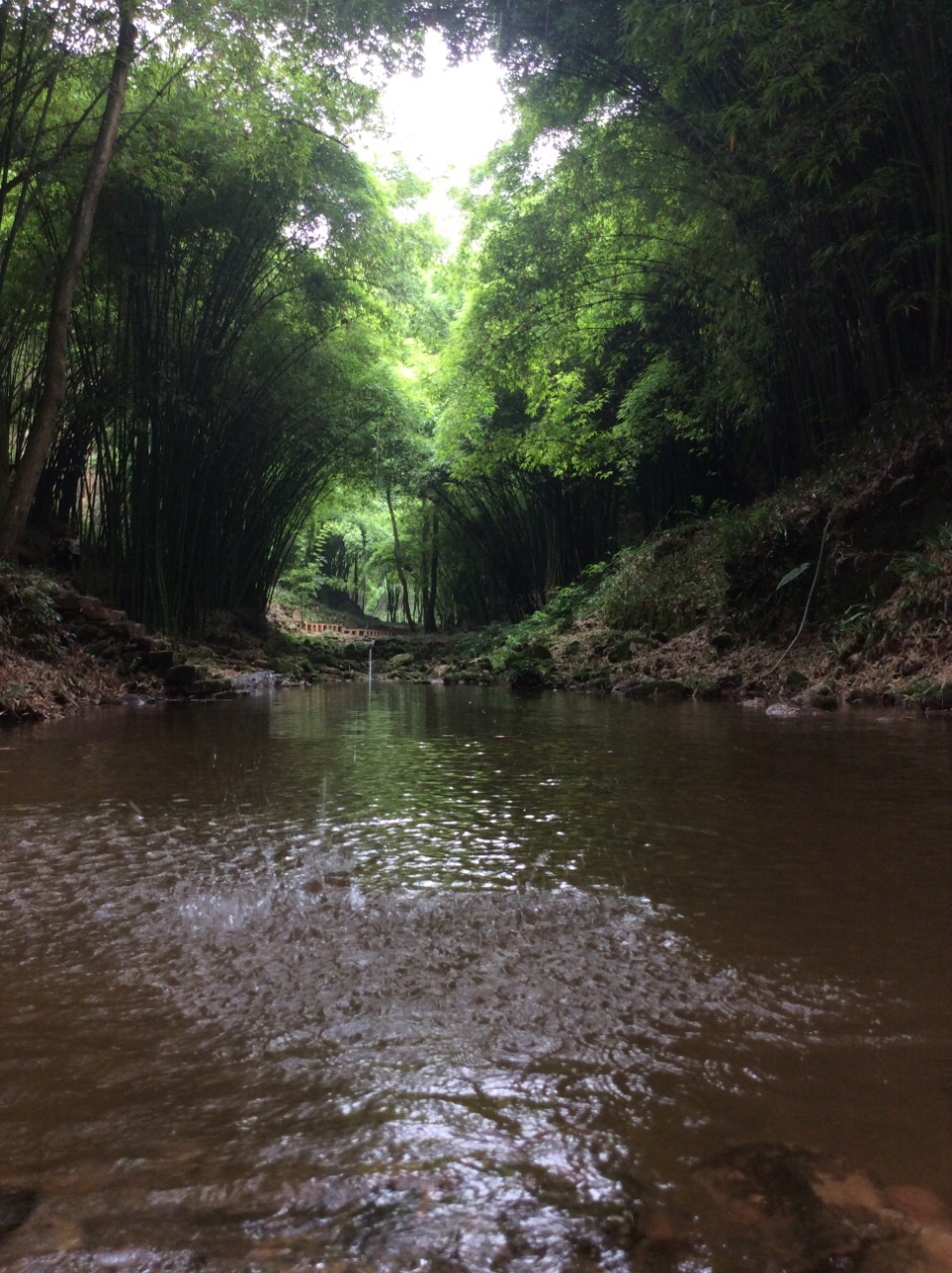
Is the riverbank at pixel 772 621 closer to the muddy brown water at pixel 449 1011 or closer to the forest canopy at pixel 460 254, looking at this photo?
the forest canopy at pixel 460 254

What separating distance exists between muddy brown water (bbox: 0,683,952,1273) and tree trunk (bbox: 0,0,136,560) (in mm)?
4770

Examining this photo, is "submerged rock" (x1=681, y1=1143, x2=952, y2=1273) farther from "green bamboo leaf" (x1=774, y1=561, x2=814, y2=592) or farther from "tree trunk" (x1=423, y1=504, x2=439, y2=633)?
"tree trunk" (x1=423, y1=504, x2=439, y2=633)

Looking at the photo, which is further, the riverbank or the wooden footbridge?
the wooden footbridge

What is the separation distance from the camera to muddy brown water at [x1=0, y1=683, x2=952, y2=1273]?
0.65 metres

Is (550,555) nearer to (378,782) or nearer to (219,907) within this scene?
(378,782)

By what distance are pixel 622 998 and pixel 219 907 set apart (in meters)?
0.76

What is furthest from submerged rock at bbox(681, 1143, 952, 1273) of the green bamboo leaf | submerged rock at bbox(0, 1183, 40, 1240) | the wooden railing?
the wooden railing

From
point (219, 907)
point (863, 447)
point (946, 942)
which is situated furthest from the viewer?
point (863, 447)

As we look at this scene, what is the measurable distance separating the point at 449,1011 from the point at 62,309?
6.93m

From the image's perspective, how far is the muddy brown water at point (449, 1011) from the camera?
2.13ft

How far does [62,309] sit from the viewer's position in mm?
6125

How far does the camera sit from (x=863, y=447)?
20.3ft

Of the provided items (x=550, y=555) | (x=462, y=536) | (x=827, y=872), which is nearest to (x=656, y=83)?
(x=827, y=872)

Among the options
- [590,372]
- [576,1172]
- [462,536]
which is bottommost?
[576,1172]
